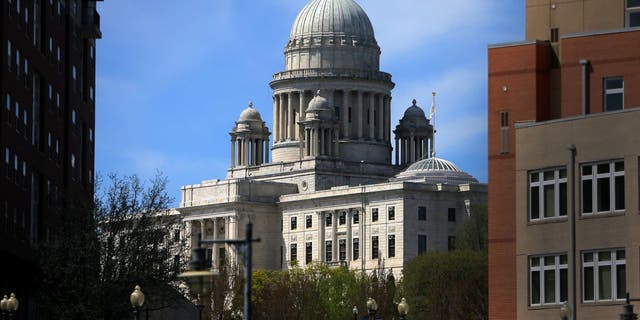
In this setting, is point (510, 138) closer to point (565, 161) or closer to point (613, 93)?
point (613, 93)

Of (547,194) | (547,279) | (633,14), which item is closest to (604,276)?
(547,279)

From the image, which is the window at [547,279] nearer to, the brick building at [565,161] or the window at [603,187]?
the brick building at [565,161]

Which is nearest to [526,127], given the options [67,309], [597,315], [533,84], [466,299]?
[533,84]

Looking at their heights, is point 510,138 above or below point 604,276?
above

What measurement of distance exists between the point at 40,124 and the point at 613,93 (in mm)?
42452

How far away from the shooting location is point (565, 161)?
88875 mm

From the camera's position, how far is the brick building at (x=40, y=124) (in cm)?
11306

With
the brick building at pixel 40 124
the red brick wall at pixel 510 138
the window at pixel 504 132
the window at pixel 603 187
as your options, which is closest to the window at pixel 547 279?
the red brick wall at pixel 510 138

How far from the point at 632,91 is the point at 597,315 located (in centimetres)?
974

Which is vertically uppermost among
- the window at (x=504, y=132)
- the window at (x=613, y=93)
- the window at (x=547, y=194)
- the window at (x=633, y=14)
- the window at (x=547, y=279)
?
the window at (x=633, y=14)

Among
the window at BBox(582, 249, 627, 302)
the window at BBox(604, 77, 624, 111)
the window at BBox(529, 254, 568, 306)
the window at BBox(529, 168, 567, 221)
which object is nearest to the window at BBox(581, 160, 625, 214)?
the window at BBox(529, 168, 567, 221)

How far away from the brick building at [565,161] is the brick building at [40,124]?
25.7 meters

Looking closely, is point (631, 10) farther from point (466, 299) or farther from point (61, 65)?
point (466, 299)

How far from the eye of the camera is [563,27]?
316ft
